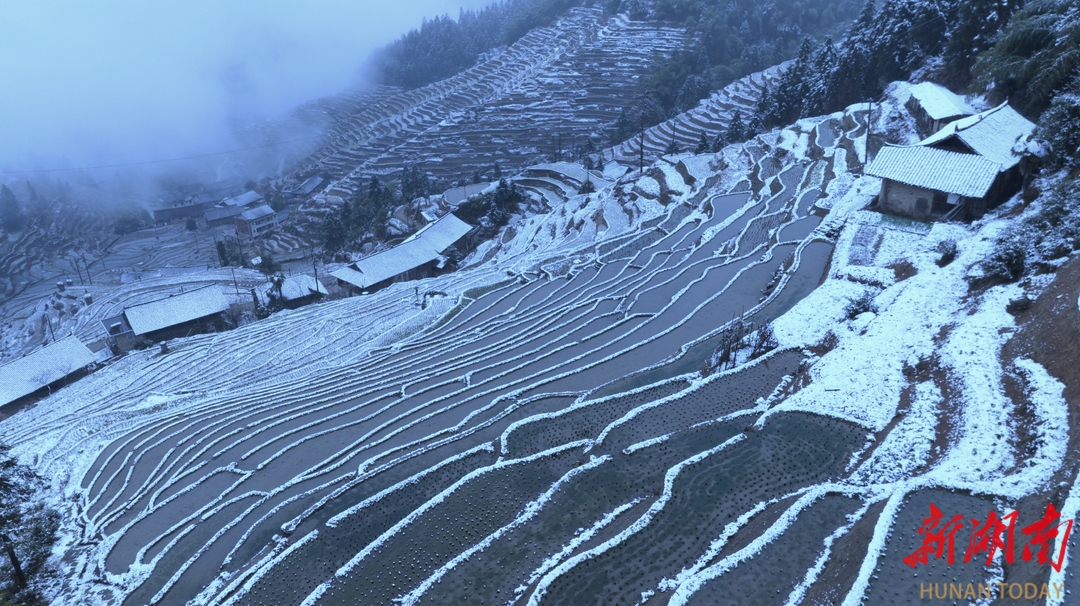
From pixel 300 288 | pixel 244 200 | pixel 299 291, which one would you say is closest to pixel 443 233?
pixel 300 288

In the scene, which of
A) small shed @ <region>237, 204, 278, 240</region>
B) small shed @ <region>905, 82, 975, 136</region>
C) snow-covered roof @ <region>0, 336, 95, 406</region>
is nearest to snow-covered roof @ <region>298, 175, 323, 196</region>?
small shed @ <region>237, 204, 278, 240</region>

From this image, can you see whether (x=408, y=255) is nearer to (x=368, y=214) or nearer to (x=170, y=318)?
(x=170, y=318)

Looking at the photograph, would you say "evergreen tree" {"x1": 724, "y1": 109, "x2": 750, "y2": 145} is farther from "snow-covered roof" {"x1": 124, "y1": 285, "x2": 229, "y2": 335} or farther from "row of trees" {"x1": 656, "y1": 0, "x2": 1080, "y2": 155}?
"snow-covered roof" {"x1": 124, "y1": 285, "x2": 229, "y2": 335}

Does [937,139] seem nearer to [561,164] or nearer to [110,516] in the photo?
[110,516]

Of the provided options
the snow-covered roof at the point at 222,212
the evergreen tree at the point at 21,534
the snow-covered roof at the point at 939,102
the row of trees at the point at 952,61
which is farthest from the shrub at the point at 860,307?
the snow-covered roof at the point at 222,212

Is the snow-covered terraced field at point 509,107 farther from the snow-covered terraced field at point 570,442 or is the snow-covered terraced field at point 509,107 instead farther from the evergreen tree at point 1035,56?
the snow-covered terraced field at point 570,442

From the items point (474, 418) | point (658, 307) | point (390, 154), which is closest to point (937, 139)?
point (658, 307)
